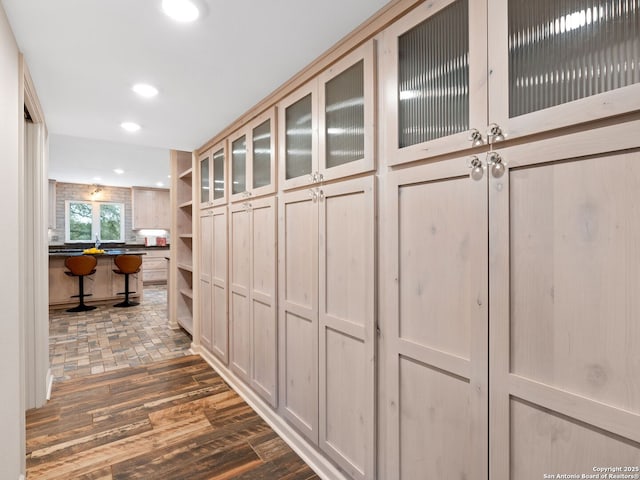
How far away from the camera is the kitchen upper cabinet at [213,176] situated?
10.3ft

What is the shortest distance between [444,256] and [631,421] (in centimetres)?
64

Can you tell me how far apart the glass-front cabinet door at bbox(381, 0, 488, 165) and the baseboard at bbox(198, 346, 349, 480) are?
5.37 ft

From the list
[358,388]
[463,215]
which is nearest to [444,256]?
[463,215]

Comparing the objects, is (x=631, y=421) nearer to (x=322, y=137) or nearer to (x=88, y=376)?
(x=322, y=137)

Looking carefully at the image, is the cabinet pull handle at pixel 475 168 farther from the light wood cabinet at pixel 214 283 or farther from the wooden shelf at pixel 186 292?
the wooden shelf at pixel 186 292

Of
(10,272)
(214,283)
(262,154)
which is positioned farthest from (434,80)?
(214,283)

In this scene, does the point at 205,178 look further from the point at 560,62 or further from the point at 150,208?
the point at 150,208

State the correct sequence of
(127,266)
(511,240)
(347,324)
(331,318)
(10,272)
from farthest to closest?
(127,266)
(331,318)
(347,324)
(10,272)
(511,240)

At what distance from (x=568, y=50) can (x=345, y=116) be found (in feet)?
3.17

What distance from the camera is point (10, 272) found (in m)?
1.55

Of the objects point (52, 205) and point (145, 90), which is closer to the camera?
point (145, 90)

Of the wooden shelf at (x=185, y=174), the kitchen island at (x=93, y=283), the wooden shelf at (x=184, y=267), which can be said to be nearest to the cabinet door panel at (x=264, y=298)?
the wooden shelf at (x=184, y=267)

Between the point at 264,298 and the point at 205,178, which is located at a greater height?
the point at 205,178

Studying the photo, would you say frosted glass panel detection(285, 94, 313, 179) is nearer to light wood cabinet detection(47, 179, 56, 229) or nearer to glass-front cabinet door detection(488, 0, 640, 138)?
glass-front cabinet door detection(488, 0, 640, 138)
